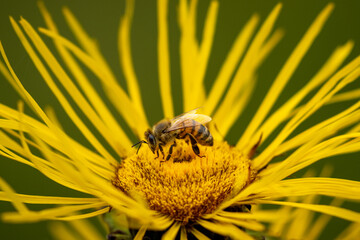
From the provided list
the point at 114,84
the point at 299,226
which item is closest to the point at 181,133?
the point at 114,84

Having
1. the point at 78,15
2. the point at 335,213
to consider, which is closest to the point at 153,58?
the point at 78,15

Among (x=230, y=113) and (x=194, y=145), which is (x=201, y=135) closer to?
(x=194, y=145)

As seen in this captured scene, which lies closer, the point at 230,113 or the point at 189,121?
the point at 189,121

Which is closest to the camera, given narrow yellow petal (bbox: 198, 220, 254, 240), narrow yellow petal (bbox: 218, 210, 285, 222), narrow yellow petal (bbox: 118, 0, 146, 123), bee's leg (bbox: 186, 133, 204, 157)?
narrow yellow petal (bbox: 218, 210, 285, 222)

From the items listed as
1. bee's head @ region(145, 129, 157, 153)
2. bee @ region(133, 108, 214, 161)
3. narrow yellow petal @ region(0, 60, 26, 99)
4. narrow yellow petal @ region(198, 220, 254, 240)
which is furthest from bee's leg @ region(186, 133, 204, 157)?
narrow yellow petal @ region(0, 60, 26, 99)

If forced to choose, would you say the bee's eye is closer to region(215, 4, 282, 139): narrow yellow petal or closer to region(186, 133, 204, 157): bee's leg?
region(186, 133, 204, 157): bee's leg

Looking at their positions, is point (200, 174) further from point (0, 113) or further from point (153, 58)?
point (153, 58)
